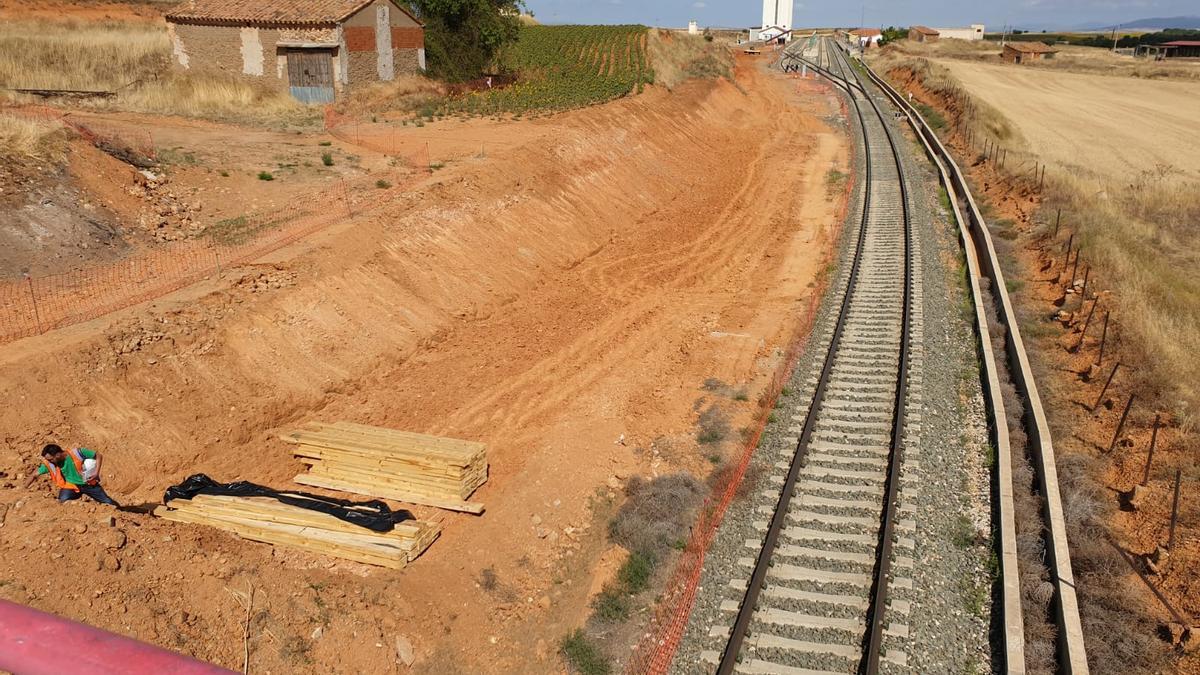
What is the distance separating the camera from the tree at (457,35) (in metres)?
38.7

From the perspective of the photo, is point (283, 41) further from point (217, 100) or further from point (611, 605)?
point (611, 605)

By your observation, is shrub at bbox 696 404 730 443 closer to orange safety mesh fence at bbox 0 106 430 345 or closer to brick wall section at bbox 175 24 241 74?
orange safety mesh fence at bbox 0 106 430 345

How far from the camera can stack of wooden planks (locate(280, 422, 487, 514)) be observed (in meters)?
12.3

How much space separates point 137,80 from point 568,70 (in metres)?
23.9

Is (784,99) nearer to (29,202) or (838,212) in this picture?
(838,212)

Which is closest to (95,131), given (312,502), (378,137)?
(378,137)

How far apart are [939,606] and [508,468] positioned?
6852 mm

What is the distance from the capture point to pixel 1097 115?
50.9m

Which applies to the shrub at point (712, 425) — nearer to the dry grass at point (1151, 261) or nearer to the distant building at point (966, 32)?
the dry grass at point (1151, 261)

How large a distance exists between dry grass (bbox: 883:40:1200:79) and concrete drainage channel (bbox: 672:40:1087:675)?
72.0 meters

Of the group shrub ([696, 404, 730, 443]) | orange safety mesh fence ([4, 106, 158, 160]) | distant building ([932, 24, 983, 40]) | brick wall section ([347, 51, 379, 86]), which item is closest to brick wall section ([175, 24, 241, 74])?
brick wall section ([347, 51, 379, 86])

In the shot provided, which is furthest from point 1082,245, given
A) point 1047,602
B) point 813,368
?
point 1047,602

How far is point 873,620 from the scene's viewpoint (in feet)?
30.0

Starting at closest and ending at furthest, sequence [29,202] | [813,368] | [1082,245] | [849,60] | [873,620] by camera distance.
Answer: [873,620] → [813,368] → [29,202] → [1082,245] → [849,60]
